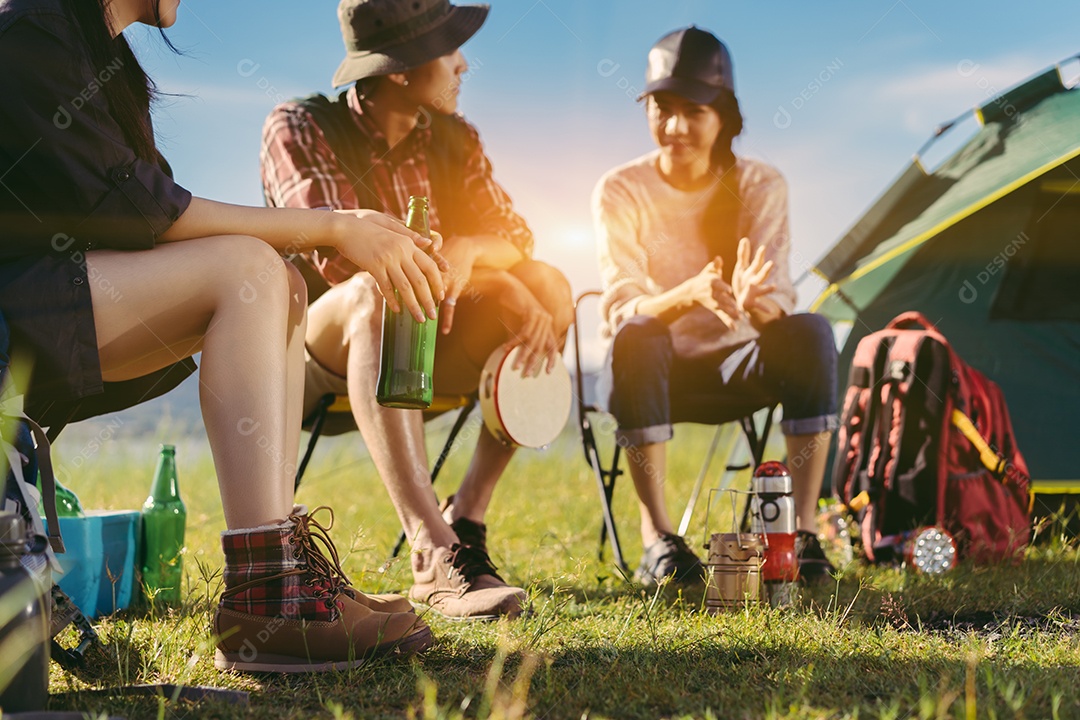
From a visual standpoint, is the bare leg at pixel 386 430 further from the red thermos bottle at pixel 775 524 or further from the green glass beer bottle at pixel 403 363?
the red thermos bottle at pixel 775 524

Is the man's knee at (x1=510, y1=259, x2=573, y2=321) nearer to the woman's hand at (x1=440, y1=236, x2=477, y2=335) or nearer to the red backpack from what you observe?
the woman's hand at (x1=440, y1=236, x2=477, y2=335)

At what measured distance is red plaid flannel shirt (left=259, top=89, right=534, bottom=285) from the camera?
2475mm

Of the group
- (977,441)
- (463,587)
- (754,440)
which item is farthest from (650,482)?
(977,441)

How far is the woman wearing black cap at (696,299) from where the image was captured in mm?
2789

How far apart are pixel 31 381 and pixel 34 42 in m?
0.50

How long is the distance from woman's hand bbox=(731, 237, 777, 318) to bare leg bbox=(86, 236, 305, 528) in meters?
1.54

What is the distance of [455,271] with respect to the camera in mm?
2490

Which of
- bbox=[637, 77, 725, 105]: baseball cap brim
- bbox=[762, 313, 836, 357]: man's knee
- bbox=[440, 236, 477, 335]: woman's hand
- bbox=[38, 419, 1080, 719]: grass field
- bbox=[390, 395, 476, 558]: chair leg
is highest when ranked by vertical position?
bbox=[637, 77, 725, 105]: baseball cap brim

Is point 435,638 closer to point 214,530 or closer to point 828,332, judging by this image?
point 828,332

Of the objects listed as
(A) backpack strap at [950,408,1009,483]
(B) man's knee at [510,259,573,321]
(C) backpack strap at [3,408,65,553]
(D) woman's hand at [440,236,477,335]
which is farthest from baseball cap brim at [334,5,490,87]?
(A) backpack strap at [950,408,1009,483]

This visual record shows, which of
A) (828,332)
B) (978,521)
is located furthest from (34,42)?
(978,521)

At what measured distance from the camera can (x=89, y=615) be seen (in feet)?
7.42

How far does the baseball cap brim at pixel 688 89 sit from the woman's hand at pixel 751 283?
48 centimetres

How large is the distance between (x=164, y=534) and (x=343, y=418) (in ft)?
1.89
